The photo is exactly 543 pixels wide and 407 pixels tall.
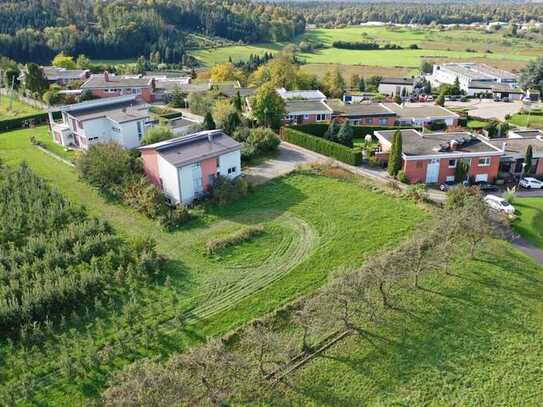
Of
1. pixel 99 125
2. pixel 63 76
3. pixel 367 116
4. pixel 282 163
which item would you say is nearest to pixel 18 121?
pixel 99 125

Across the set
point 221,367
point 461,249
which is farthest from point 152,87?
point 221,367

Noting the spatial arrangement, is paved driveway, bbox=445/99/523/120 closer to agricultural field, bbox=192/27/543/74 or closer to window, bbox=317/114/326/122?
window, bbox=317/114/326/122

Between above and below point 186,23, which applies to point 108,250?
below

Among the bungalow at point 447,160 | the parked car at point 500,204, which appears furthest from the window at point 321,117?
the parked car at point 500,204

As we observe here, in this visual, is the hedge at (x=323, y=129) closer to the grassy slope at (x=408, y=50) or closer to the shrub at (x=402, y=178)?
the shrub at (x=402, y=178)

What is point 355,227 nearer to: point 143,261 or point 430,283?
point 430,283

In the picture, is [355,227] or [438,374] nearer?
[438,374]
